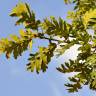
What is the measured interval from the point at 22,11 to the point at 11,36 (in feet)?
1.36

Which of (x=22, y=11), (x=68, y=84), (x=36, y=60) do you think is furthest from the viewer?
(x=68, y=84)

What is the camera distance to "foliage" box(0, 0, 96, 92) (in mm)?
4398

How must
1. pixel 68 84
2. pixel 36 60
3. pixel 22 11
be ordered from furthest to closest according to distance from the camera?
pixel 68 84
pixel 36 60
pixel 22 11

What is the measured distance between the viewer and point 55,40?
458 cm

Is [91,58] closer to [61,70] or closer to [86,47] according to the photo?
[86,47]

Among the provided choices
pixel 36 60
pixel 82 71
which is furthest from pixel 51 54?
pixel 82 71

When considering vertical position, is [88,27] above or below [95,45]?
above

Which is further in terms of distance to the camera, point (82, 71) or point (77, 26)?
point (82, 71)

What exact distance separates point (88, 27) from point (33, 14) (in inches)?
30.6

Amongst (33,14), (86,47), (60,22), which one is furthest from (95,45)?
(33,14)

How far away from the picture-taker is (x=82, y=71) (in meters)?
4.95

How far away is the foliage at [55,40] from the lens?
4398mm

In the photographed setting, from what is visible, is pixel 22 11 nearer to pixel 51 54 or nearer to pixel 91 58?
pixel 51 54

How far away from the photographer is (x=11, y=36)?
462 cm
